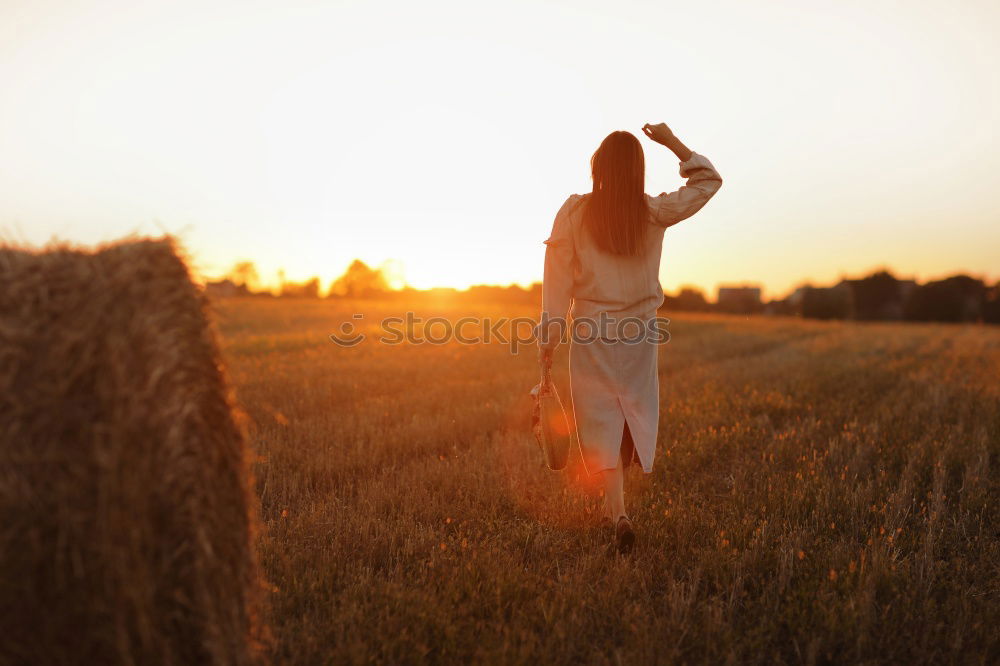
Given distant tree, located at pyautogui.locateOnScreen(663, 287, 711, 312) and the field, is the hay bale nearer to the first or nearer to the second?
the field

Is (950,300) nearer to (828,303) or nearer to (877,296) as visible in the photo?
(877,296)

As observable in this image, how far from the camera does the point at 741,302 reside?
5550cm

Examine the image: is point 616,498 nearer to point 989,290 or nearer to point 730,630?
point 730,630

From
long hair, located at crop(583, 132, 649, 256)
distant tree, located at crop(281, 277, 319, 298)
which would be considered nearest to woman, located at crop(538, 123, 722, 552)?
long hair, located at crop(583, 132, 649, 256)

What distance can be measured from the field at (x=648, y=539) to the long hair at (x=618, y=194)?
192cm

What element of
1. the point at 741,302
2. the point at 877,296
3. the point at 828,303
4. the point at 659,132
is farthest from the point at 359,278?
the point at 659,132

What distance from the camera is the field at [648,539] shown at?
2.65m

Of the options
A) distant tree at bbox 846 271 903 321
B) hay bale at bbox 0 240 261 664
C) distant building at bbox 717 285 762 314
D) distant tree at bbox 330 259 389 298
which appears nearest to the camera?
hay bale at bbox 0 240 261 664

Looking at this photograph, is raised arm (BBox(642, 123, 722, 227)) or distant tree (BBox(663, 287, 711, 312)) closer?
raised arm (BBox(642, 123, 722, 227))

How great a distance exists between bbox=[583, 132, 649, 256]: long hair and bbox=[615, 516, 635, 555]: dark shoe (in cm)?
174

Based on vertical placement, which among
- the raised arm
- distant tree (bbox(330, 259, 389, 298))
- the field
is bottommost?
the field

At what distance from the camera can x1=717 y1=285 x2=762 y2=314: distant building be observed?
55031 mm

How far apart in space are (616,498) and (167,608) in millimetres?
2617

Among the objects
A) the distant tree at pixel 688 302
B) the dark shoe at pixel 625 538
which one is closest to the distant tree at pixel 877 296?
the distant tree at pixel 688 302
